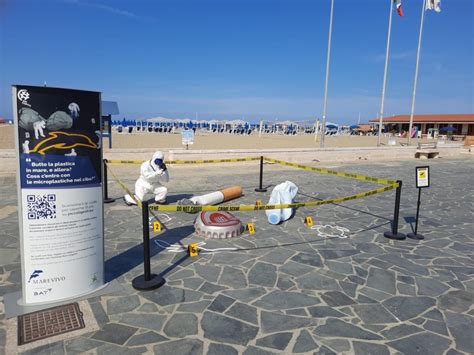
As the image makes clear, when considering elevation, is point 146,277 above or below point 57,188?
below

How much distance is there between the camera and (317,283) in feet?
15.2

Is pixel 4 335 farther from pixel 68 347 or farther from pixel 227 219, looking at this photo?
pixel 227 219

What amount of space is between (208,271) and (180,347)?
1676 mm

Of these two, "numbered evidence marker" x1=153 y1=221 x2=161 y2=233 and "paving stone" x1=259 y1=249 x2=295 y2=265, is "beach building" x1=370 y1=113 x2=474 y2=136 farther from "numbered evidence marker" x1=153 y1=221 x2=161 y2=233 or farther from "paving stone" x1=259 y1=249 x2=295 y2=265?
"numbered evidence marker" x1=153 y1=221 x2=161 y2=233

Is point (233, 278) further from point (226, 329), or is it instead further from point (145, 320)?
point (145, 320)

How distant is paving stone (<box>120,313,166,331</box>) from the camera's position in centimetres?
358

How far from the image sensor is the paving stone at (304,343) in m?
3.30

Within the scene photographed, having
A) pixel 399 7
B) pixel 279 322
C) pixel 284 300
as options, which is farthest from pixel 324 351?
pixel 399 7

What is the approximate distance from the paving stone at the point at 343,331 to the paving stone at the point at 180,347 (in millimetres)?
1250

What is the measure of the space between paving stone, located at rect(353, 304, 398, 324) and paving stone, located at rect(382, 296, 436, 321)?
9cm

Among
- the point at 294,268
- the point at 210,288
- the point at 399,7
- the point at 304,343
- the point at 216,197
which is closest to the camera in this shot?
the point at 304,343

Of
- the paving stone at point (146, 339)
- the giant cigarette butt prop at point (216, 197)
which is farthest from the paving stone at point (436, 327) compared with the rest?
the giant cigarette butt prop at point (216, 197)

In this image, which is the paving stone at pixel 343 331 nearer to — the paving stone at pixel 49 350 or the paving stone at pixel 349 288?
the paving stone at pixel 349 288

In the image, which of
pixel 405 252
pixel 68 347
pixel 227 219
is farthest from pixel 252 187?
pixel 68 347
